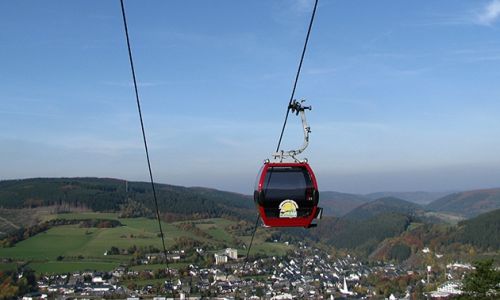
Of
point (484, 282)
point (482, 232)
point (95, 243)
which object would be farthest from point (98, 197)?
point (484, 282)

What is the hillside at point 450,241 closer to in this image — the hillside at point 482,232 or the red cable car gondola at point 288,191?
the hillside at point 482,232

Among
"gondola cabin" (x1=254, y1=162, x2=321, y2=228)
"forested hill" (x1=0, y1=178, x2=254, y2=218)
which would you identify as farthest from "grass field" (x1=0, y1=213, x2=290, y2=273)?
"gondola cabin" (x1=254, y1=162, x2=321, y2=228)

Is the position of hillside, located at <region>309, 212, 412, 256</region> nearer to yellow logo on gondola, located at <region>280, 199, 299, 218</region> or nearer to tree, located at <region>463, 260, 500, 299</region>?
tree, located at <region>463, 260, 500, 299</region>

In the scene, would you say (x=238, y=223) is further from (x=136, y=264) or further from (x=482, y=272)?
(x=482, y=272)

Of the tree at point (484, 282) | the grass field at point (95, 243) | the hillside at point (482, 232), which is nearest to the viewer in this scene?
the tree at point (484, 282)

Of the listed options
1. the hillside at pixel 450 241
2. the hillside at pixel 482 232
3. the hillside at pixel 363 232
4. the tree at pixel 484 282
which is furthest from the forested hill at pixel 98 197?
the tree at pixel 484 282

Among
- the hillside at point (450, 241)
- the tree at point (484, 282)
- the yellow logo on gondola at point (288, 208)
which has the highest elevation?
the yellow logo on gondola at point (288, 208)
